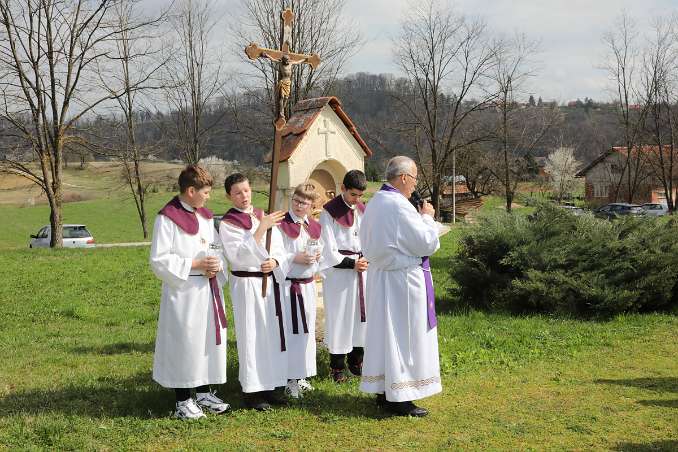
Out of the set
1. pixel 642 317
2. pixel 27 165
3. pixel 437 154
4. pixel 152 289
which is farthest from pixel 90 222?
pixel 642 317

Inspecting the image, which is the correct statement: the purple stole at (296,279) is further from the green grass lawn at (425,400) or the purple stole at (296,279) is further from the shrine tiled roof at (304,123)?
the shrine tiled roof at (304,123)

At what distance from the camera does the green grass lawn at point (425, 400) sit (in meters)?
4.88

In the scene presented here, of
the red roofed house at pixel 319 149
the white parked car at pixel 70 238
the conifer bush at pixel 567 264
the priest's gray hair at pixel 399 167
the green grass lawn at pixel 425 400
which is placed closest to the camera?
the green grass lawn at pixel 425 400

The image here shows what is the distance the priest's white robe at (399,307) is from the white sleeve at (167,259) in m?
1.53

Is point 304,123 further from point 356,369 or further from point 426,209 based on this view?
point 356,369

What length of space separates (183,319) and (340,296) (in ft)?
6.17

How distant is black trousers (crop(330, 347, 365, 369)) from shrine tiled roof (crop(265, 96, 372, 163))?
7.78 ft

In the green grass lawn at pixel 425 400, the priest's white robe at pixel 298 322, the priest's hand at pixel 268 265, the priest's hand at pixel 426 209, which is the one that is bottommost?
the green grass lawn at pixel 425 400

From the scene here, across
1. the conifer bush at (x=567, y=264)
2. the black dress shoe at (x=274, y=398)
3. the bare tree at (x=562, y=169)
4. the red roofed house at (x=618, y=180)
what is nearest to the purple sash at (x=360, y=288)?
the black dress shoe at (x=274, y=398)

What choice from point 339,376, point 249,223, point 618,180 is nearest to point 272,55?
point 249,223

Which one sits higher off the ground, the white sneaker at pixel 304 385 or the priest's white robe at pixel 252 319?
the priest's white robe at pixel 252 319

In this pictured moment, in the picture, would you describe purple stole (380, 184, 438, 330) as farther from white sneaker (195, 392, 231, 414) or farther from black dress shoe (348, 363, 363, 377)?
white sneaker (195, 392, 231, 414)

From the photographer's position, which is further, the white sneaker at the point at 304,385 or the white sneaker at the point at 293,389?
the white sneaker at the point at 304,385

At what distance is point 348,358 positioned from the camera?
698 cm
